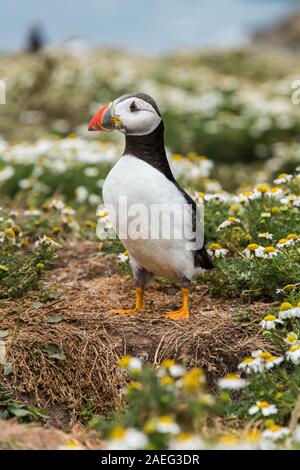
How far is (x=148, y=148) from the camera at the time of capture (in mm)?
4250

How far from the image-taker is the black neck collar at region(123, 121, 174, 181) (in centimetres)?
424

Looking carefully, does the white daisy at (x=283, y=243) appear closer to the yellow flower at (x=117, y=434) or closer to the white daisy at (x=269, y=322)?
the white daisy at (x=269, y=322)

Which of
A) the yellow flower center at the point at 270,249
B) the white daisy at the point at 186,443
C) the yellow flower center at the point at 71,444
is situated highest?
the yellow flower center at the point at 270,249

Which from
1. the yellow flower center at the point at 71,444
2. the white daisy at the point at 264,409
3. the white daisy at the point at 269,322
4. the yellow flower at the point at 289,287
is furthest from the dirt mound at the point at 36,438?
the yellow flower at the point at 289,287

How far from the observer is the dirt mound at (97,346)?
405 centimetres

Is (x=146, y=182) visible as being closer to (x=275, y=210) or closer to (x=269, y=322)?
(x=269, y=322)

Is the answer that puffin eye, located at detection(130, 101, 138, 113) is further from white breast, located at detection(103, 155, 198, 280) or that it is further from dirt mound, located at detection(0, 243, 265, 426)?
dirt mound, located at detection(0, 243, 265, 426)

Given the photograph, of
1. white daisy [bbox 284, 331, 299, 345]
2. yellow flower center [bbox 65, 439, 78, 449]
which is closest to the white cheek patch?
white daisy [bbox 284, 331, 299, 345]

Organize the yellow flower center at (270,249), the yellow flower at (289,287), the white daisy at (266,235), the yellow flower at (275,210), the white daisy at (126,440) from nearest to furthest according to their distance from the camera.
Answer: the white daisy at (126,440) → the yellow flower at (289,287) → the yellow flower center at (270,249) → the white daisy at (266,235) → the yellow flower at (275,210)

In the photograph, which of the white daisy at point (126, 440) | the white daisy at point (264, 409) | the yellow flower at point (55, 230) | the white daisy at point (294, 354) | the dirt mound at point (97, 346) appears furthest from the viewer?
the yellow flower at point (55, 230)

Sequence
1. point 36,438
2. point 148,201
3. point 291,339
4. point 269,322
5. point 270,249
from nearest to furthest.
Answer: point 36,438, point 291,339, point 269,322, point 148,201, point 270,249

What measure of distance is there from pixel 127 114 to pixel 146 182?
380mm
